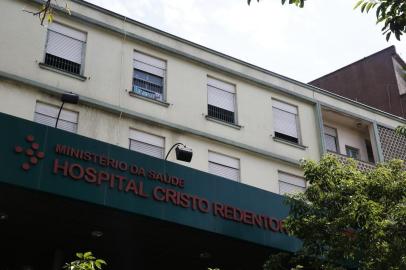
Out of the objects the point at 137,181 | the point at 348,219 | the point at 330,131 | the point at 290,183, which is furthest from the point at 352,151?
the point at 137,181

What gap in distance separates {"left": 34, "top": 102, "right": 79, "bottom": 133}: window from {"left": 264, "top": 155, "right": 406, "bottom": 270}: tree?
262 inches

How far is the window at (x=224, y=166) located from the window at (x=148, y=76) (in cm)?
263

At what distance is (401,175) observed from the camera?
15.3 meters

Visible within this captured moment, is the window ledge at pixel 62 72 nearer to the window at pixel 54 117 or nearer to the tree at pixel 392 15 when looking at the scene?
the window at pixel 54 117

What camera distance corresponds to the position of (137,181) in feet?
48.1

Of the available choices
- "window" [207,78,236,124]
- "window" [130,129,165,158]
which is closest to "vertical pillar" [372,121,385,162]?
"window" [207,78,236,124]

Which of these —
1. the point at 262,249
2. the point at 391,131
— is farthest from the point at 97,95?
the point at 391,131

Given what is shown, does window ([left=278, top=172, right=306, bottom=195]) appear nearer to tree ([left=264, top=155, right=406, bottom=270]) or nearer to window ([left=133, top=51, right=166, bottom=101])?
tree ([left=264, top=155, right=406, bottom=270])

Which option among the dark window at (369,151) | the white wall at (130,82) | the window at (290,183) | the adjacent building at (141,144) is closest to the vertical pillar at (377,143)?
the adjacent building at (141,144)

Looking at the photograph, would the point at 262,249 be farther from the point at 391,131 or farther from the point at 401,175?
the point at 391,131

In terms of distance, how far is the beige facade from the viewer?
1733 centimetres

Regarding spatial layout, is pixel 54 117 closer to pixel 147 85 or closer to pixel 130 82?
pixel 130 82

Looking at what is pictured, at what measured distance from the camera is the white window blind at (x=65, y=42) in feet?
59.6

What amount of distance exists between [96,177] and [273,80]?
1033 centimetres
